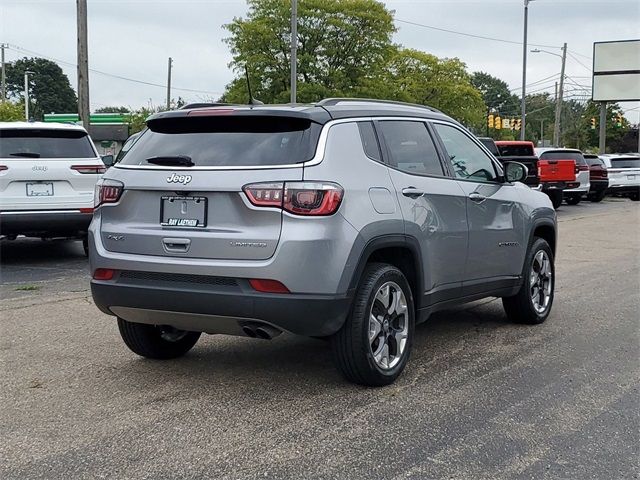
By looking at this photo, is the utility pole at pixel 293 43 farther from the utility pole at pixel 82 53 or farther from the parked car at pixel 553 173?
the parked car at pixel 553 173

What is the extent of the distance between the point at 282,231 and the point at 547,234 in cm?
371

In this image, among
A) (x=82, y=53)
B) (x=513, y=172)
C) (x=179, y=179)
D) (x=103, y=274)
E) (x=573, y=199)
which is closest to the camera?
(x=179, y=179)

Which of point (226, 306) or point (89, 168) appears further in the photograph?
point (89, 168)

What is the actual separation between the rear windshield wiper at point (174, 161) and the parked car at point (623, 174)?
84.5 feet

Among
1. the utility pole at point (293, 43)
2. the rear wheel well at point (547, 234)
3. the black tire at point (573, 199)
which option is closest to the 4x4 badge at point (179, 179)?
the rear wheel well at point (547, 234)

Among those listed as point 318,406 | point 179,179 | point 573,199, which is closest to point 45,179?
point 179,179

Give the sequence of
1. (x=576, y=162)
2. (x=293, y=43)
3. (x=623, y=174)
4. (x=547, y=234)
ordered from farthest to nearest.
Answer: (x=623, y=174) < (x=293, y=43) < (x=576, y=162) < (x=547, y=234)

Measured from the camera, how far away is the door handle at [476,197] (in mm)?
5704

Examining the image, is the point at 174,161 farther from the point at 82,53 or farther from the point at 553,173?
the point at 553,173

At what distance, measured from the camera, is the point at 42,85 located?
97.8 metres

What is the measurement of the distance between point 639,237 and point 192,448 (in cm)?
1271

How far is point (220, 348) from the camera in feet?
19.0

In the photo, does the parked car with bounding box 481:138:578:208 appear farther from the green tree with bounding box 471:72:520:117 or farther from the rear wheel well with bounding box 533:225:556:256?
the green tree with bounding box 471:72:520:117

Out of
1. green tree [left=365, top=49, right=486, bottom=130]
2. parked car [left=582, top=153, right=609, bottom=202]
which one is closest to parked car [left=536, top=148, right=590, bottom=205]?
parked car [left=582, top=153, right=609, bottom=202]
